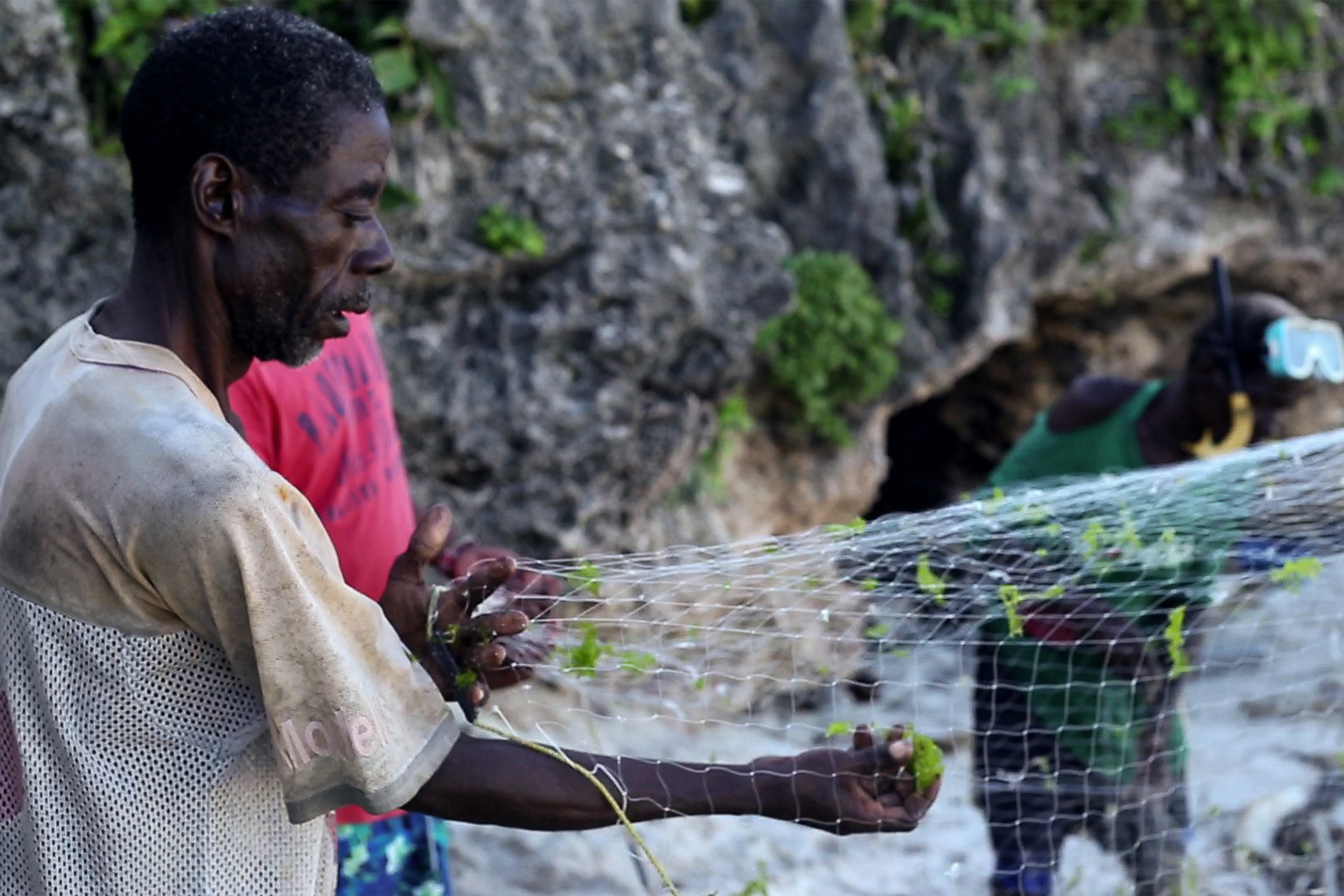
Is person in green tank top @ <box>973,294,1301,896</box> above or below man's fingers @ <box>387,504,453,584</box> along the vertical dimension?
below

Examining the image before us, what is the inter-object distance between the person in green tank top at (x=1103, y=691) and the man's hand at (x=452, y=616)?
73.1 inches

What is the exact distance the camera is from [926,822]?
182 inches

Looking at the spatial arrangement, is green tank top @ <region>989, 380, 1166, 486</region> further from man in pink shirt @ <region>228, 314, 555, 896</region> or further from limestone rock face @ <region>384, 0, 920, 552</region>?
man in pink shirt @ <region>228, 314, 555, 896</region>

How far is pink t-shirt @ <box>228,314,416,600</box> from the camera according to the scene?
2650mm

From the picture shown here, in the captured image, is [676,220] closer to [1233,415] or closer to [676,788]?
[1233,415]

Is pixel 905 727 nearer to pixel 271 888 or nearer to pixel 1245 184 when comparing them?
pixel 271 888

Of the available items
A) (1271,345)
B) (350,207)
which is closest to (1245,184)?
(1271,345)

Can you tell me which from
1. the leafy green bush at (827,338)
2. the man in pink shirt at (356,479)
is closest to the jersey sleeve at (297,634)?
the man in pink shirt at (356,479)

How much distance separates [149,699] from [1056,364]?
20.8 feet

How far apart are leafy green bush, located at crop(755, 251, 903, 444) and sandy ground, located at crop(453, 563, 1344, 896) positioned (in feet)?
4.70

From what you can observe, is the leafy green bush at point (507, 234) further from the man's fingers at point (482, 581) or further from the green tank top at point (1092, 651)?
the man's fingers at point (482, 581)

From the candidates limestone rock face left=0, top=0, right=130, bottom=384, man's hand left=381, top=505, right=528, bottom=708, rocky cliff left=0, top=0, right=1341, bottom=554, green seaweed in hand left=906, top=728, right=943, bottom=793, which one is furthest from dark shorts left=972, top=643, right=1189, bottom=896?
limestone rock face left=0, top=0, right=130, bottom=384

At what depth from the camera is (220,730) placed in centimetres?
189

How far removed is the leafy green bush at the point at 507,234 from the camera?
5277mm
